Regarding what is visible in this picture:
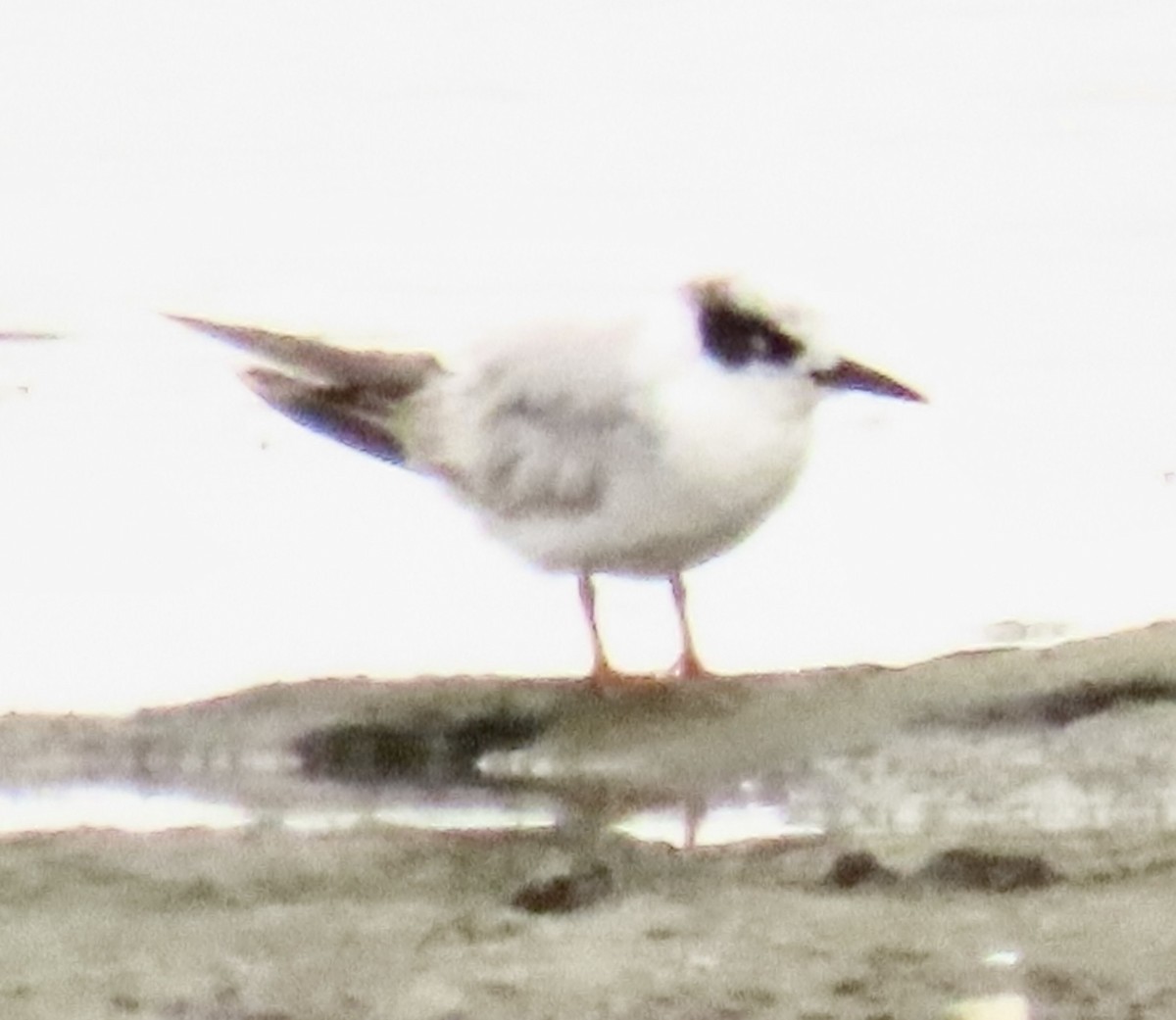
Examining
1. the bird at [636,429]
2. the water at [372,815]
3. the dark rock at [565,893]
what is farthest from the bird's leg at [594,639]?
the dark rock at [565,893]

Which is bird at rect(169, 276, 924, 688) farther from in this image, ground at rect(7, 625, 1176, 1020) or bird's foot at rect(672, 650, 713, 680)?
ground at rect(7, 625, 1176, 1020)

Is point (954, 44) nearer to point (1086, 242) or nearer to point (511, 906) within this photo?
point (1086, 242)

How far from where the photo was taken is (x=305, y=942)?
2.07 m

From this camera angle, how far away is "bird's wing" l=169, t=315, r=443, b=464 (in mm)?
2924

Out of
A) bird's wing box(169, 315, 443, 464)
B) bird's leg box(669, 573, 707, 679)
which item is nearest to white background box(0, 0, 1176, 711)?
bird's leg box(669, 573, 707, 679)

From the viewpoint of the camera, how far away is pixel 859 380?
2.76 meters

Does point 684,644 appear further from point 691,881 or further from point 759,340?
point 691,881

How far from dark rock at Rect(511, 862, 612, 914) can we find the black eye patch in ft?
2.50

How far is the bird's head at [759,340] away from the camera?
2.78 meters

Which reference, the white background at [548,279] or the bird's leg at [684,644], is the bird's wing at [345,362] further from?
the bird's leg at [684,644]

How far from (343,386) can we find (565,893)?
0.95m

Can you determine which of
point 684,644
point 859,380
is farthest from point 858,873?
point 859,380

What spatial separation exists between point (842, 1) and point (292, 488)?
2.50 meters

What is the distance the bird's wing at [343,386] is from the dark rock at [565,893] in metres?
0.83
